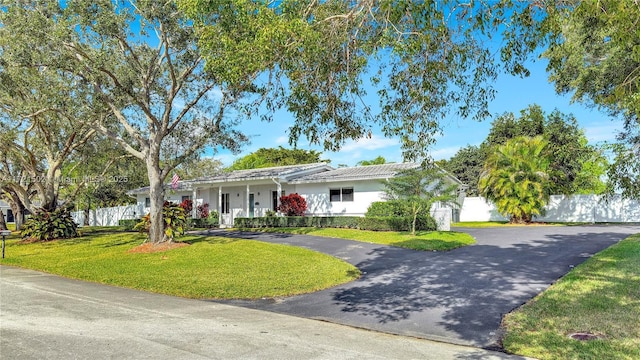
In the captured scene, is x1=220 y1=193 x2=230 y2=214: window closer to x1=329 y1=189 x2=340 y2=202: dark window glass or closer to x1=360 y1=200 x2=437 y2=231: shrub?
x1=329 y1=189 x2=340 y2=202: dark window glass

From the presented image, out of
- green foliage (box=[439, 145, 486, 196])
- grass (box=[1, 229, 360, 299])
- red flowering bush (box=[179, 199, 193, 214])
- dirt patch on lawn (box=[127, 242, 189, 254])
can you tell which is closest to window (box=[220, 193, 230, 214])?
red flowering bush (box=[179, 199, 193, 214])

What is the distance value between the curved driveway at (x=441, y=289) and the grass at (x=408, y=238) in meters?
0.78

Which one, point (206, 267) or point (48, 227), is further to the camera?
point (48, 227)

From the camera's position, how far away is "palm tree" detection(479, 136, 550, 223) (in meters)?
27.2

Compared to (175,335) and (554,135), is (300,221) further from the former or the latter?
(554,135)

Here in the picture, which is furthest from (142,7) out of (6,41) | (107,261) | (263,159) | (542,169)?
(263,159)

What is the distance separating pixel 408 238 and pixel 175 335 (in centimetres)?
1312

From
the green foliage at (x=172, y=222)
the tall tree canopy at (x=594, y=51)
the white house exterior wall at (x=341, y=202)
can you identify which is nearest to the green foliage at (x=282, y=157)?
the white house exterior wall at (x=341, y=202)

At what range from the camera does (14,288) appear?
9648mm

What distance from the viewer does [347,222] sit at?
2275cm

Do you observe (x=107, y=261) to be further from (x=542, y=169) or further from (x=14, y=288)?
(x=542, y=169)

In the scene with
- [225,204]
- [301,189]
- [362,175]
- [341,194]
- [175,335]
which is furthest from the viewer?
[225,204]

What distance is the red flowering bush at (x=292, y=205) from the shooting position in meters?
25.2

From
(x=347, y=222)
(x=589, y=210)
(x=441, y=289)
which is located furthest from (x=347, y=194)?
(x=589, y=210)
